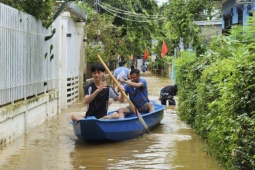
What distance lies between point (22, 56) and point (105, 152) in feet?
11.2

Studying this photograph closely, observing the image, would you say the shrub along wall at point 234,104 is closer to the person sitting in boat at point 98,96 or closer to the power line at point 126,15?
the person sitting in boat at point 98,96

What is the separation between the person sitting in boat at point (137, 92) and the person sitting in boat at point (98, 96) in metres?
1.29

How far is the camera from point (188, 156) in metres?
9.47

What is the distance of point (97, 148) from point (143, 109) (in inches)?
111

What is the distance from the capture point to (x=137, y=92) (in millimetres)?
12555

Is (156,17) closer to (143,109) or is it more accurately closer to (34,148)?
(143,109)

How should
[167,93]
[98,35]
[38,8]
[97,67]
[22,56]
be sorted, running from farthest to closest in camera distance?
[98,35] < [167,93] < [38,8] < [22,56] < [97,67]

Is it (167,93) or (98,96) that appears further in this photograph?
(167,93)

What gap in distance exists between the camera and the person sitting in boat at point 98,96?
9914 mm

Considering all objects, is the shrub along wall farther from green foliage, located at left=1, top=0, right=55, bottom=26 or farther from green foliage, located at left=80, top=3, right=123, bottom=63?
green foliage, located at left=80, top=3, right=123, bottom=63

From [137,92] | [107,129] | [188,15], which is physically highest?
[188,15]

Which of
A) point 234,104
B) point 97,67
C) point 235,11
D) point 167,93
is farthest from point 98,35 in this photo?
point 234,104

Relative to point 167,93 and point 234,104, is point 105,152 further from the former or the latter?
point 167,93

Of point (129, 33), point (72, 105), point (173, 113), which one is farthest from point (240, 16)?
point (129, 33)
